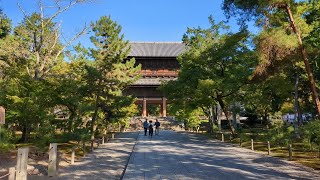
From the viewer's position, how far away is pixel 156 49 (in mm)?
51969

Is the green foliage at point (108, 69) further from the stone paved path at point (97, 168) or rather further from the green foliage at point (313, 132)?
the green foliage at point (313, 132)

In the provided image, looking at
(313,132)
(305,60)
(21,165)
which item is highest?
(305,60)

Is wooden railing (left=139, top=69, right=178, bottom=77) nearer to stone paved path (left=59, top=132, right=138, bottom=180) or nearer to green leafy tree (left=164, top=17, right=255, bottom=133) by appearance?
green leafy tree (left=164, top=17, right=255, bottom=133)

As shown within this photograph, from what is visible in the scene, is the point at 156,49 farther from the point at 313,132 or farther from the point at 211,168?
the point at 211,168

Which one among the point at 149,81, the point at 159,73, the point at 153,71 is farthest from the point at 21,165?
the point at 153,71

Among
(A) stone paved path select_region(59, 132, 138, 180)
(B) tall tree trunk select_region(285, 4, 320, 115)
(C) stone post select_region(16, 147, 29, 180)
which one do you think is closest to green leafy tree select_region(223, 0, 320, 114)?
(B) tall tree trunk select_region(285, 4, 320, 115)

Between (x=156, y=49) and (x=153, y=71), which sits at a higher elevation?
→ (x=156, y=49)

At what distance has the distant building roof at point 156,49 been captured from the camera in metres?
49.8

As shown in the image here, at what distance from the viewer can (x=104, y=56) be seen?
23328 mm

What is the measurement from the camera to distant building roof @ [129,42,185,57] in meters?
49.8

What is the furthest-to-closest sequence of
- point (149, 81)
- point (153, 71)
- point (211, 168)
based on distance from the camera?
point (153, 71)
point (149, 81)
point (211, 168)

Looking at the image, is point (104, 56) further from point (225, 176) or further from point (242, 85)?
point (225, 176)

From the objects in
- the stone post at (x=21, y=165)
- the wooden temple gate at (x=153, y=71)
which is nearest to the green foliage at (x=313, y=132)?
the stone post at (x=21, y=165)

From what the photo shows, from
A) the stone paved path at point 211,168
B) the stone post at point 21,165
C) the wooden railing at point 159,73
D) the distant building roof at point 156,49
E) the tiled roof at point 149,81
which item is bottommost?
the stone paved path at point 211,168
